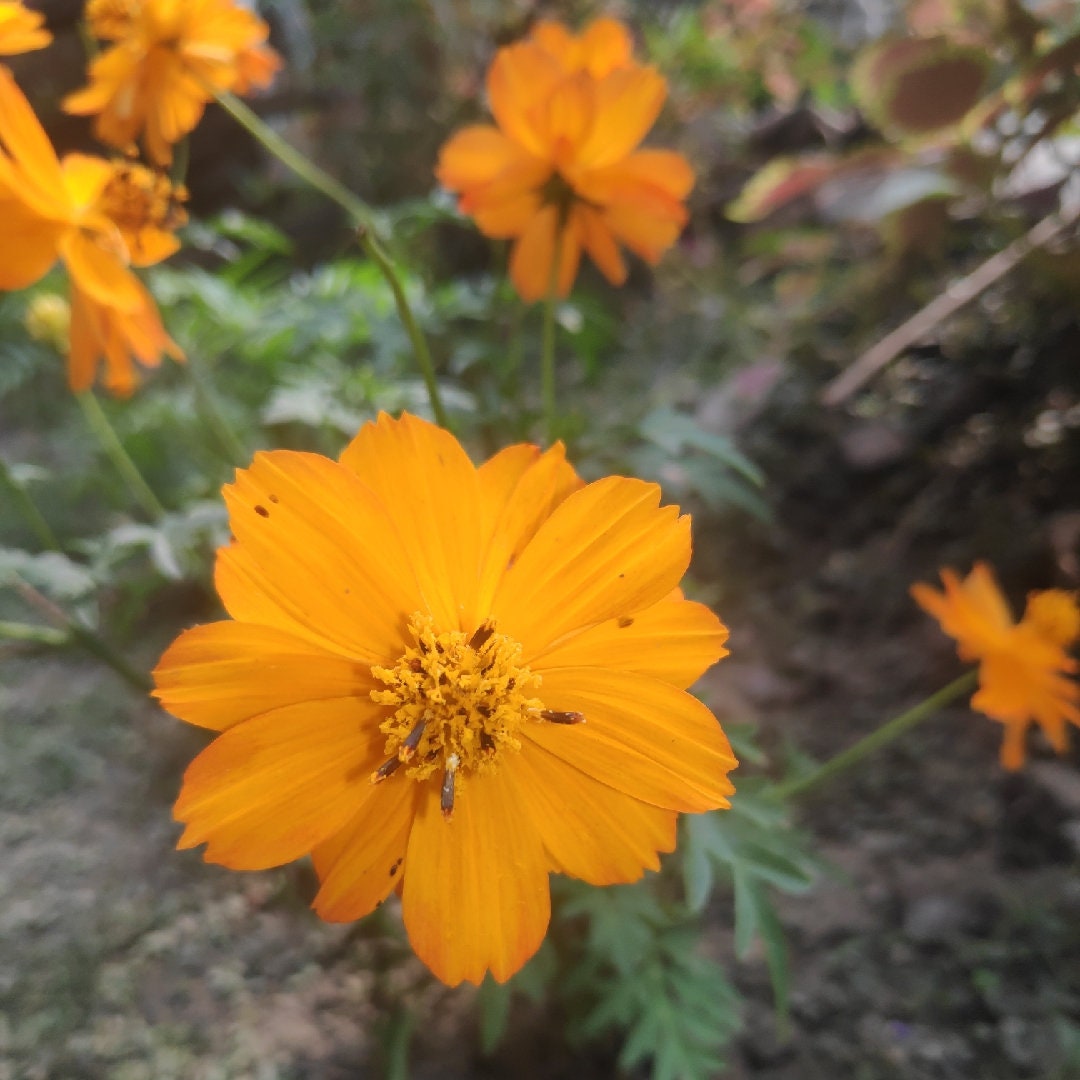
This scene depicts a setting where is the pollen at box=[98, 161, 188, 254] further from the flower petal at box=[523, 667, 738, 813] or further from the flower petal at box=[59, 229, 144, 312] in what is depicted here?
the flower petal at box=[523, 667, 738, 813]

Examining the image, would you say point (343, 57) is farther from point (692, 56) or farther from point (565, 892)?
point (565, 892)

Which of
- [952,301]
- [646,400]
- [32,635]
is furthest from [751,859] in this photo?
[646,400]

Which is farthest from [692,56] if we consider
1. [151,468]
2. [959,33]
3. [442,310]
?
[151,468]

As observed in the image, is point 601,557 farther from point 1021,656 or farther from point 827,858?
point 827,858

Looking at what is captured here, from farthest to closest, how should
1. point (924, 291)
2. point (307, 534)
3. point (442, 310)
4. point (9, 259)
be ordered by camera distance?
point (924, 291), point (442, 310), point (9, 259), point (307, 534)

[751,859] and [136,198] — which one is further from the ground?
[136,198]

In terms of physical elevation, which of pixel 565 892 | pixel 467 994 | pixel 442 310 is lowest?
pixel 467 994

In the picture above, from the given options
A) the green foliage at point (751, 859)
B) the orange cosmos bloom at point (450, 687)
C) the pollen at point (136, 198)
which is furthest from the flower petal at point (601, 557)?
the pollen at point (136, 198)

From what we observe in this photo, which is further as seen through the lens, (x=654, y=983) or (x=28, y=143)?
(x=654, y=983)
